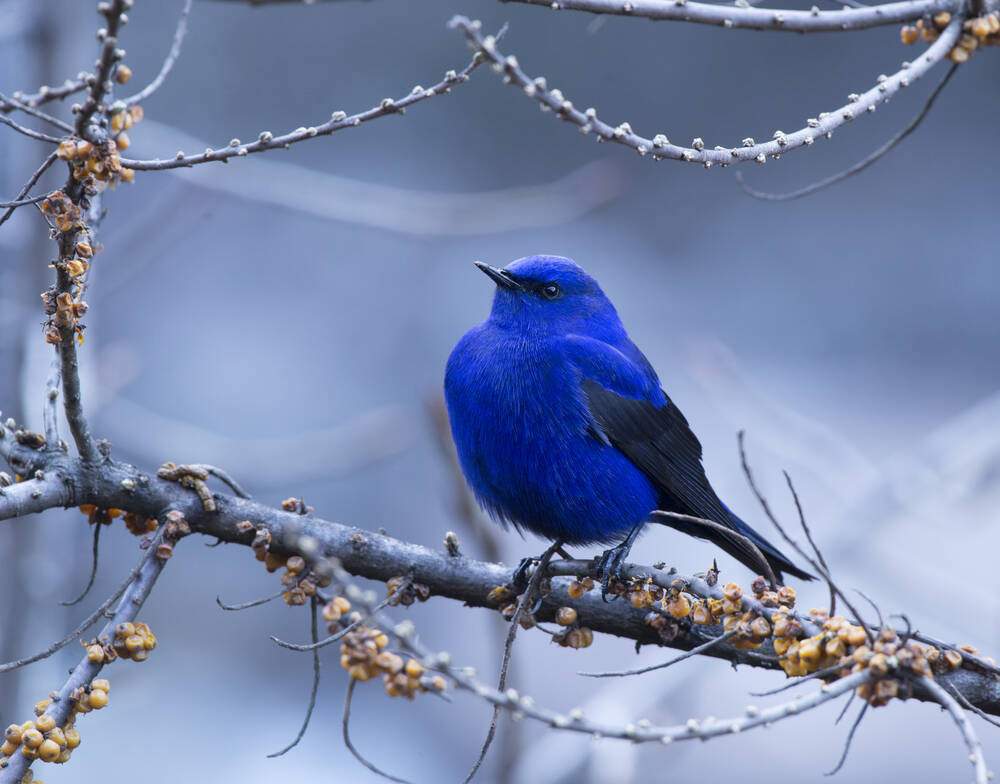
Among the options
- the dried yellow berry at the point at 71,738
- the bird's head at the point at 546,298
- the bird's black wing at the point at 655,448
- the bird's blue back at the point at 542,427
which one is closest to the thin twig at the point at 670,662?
the dried yellow berry at the point at 71,738

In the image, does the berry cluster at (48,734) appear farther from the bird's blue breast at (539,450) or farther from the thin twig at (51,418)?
the bird's blue breast at (539,450)

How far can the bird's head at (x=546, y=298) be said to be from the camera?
12.0 feet

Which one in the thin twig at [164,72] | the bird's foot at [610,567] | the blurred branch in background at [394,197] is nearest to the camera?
the thin twig at [164,72]

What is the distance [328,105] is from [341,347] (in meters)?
2.59

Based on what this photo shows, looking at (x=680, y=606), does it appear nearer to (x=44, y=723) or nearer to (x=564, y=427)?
(x=564, y=427)

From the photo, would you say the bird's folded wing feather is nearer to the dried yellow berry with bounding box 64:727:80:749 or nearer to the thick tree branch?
the thick tree branch

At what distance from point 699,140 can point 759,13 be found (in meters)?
0.36

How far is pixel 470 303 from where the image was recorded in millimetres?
9992

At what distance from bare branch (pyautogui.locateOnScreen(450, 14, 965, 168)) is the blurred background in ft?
7.22

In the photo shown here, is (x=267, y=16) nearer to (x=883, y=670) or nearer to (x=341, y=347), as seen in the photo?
(x=341, y=347)

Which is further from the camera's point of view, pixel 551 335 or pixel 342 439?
pixel 342 439

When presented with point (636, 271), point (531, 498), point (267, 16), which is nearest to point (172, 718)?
point (531, 498)

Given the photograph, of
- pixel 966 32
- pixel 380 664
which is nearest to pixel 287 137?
pixel 380 664

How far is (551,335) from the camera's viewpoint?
11.8 feet
